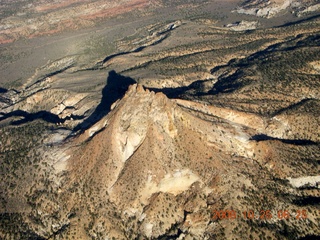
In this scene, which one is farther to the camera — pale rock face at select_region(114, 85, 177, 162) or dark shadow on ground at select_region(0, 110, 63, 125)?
dark shadow on ground at select_region(0, 110, 63, 125)

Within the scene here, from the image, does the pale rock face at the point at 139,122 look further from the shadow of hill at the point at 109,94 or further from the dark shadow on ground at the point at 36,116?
the dark shadow on ground at the point at 36,116

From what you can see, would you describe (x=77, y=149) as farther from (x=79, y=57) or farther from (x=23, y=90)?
(x=79, y=57)

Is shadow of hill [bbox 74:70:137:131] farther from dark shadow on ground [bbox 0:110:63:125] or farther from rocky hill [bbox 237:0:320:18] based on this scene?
rocky hill [bbox 237:0:320:18]
